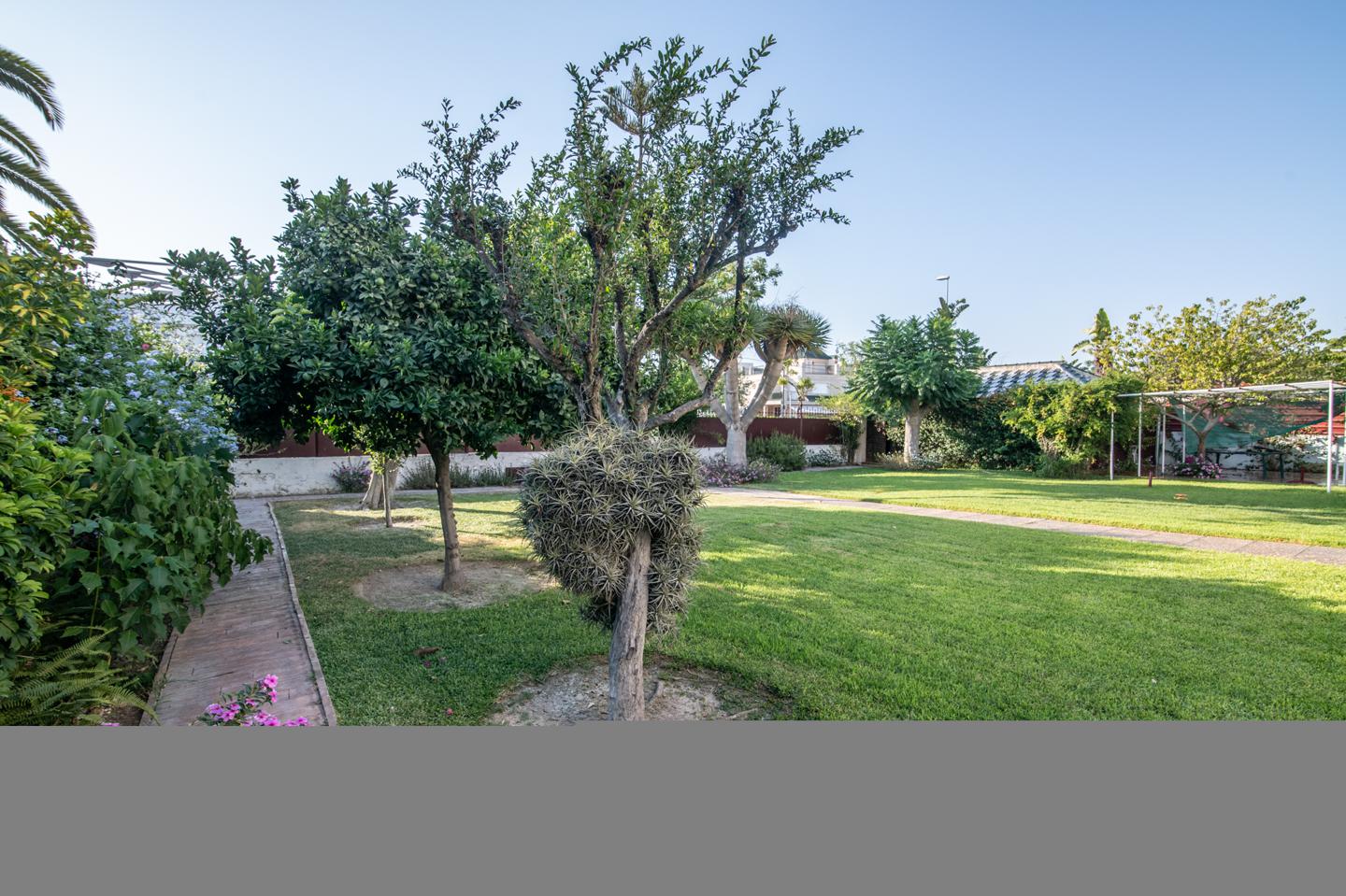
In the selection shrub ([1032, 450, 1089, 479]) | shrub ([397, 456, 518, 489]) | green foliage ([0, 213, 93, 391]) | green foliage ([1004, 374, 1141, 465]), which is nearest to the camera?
green foliage ([0, 213, 93, 391])

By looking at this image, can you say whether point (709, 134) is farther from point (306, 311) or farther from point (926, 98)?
point (926, 98)

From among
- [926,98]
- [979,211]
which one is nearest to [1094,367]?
[979,211]

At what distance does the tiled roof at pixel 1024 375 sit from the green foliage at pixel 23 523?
898 inches

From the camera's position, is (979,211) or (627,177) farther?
(979,211)

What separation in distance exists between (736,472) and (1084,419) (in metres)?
10.0

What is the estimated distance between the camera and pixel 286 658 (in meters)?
3.89

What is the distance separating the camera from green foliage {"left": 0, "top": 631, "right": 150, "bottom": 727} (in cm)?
263

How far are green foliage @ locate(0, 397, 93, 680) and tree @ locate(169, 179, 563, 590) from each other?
1739 mm

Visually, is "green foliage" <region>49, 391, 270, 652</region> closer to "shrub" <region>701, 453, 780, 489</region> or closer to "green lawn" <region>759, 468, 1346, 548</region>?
"green lawn" <region>759, 468, 1346, 548</region>

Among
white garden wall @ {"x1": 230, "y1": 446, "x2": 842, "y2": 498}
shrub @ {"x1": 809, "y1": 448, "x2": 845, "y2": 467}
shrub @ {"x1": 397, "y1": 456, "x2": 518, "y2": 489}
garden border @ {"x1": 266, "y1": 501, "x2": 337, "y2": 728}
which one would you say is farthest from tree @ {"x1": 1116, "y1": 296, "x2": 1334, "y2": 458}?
garden border @ {"x1": 266, "y1": 501, "x2": 337, "y2": 728}

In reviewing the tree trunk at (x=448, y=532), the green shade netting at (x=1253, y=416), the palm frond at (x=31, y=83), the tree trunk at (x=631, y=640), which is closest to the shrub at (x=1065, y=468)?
the green shade netting at (x=1253, y=416)

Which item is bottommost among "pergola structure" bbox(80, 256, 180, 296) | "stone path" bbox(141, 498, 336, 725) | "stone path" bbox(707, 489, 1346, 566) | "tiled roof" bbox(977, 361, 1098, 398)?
"stone path" bbox(141, 498, 336, 725)

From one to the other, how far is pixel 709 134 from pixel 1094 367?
30.1 metres

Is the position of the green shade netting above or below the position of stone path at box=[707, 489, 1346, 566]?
above
